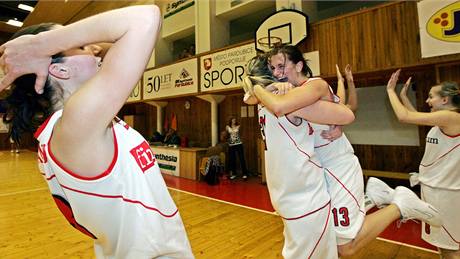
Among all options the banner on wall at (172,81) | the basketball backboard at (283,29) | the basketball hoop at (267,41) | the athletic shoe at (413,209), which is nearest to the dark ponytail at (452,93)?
the athletic shoe at (413,209)

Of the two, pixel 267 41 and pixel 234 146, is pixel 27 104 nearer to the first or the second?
pixel 267 41

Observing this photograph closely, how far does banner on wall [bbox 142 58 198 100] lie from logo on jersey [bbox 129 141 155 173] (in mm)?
5942

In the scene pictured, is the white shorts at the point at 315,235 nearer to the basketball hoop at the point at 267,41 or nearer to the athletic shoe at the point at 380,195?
the athletic shoe at the point at 380,195

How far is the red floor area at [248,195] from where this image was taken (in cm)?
281

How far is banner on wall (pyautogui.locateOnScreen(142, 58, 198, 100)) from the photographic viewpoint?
6.72 m

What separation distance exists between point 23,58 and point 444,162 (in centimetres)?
247

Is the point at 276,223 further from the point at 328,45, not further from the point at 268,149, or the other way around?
the point at 328,45

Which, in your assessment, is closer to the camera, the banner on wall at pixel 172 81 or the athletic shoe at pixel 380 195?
the athletic shoe at pixel 380 195

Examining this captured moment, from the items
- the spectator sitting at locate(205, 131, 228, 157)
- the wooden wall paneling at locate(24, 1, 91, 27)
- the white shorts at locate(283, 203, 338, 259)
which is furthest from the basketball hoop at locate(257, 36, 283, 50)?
the wooden wall paneling at locate(24, 1, 91, 27)

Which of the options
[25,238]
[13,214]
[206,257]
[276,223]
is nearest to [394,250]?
[276,223]

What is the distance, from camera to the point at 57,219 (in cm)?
342

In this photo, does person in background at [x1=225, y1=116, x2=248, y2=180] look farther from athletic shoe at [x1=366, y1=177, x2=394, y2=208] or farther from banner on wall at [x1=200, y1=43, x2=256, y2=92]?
athletic shoe at [x1=366, y1=177, x2=394, y2=208]

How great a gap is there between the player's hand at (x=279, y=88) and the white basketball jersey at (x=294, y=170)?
13 centimetres

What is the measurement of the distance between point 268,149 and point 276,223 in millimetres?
2170
